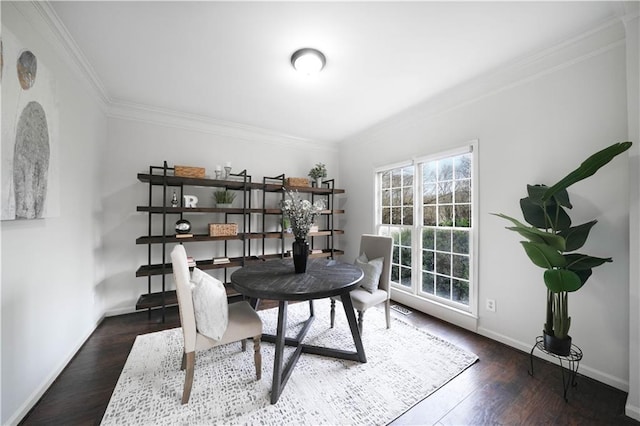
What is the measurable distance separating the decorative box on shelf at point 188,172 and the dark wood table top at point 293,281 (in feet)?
5.26

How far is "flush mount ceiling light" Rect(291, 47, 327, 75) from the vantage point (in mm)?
2025

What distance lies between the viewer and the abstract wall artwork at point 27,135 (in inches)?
51.7

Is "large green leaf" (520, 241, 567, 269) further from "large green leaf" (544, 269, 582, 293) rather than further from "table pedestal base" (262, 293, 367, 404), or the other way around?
"table pedestal base" (262, 293, 367, 404)

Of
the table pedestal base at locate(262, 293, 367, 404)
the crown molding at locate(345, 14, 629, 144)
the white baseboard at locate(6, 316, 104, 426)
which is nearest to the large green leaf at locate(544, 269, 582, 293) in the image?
the table pedestal base at locate(262, 293, 367, 404)

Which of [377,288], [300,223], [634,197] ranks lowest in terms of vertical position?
[377,288]

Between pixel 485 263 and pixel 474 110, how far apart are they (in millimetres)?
1656

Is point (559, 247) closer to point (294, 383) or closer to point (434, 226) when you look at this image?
point (434, 226)

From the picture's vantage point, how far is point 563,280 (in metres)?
1.60

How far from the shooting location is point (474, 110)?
2.62m

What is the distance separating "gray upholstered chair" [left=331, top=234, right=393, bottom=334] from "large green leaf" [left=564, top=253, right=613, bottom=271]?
53.3 inches

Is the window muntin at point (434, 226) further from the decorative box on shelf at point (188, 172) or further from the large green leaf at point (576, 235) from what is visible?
the decorative box on shelf at point (188, 172)

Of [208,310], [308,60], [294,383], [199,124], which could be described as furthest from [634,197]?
[199,124]

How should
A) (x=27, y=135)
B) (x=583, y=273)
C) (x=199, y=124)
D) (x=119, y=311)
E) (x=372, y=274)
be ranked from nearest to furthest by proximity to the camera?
(x=27, y=135) < (x=583, y=273) < (x=372, y=274) < (x=119, y=311) < (x=199, y=124)

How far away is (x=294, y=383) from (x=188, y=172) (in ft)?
8.90
